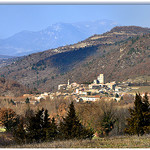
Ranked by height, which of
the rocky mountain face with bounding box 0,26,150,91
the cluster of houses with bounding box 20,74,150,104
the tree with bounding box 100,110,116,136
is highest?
the rocky mountain face with bounding box 0,26,150,91

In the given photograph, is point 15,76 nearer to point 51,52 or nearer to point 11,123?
point 51,52

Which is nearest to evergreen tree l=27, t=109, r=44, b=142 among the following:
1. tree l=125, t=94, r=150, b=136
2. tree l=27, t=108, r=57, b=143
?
tree l=27, t=108, r=57, b=143

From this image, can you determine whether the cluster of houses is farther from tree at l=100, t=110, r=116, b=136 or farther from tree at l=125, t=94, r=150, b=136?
tree at l=125, t=94, r=150, b=136

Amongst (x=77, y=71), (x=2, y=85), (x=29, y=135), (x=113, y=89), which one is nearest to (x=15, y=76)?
(x=77, y=71)

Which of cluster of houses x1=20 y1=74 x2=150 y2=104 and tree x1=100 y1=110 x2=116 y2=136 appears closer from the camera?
tree x1=100 y1=110 x2=116 y2=136

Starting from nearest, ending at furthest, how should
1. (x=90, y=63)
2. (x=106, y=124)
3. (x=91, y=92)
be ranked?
(x=106, y=124)
(x=91, y=92)
(x=90, y=63)

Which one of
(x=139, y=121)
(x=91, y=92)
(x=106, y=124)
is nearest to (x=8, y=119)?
(x=106, y=124)

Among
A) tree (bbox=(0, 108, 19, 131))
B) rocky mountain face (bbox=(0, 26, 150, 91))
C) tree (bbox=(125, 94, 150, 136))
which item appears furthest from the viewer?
rocky mountain face (bbox=(0, 26, 150, 91))

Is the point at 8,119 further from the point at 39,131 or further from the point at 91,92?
the point at 91,92

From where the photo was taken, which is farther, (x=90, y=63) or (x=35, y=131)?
(x=90, y=63)
